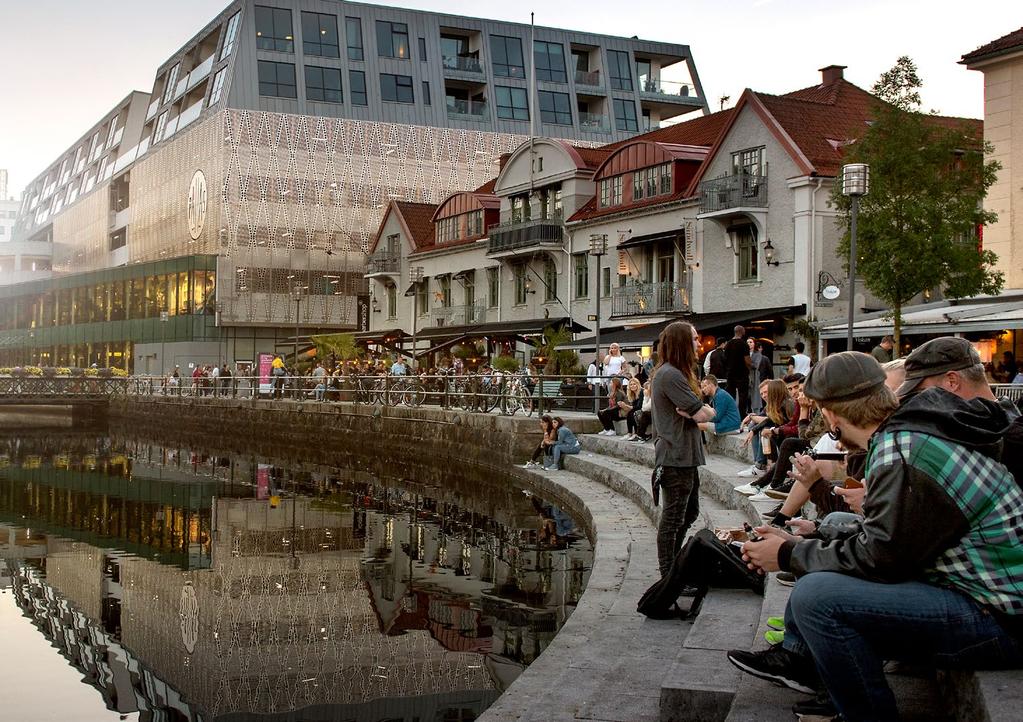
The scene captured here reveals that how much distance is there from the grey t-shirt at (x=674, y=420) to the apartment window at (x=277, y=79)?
56777 millimetres

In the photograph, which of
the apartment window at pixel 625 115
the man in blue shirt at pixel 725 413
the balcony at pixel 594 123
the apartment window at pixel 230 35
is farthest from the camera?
the apartment window at pixel 625 115

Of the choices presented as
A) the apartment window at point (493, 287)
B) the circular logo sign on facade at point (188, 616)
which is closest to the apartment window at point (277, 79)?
the apartment window at point (493, 287)

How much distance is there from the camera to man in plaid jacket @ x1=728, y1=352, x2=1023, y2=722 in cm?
346

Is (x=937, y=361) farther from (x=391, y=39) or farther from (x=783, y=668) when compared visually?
(x=391, y=39)

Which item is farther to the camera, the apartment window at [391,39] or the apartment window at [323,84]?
the apartment window at [391,39]

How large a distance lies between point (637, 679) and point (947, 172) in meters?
20.8

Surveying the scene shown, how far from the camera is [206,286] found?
2410 inches

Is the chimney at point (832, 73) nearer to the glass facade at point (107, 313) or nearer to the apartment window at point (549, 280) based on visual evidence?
the apartment window at point (549, 280)

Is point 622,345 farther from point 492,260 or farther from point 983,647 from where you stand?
point 983,647

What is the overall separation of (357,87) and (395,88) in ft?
7.11

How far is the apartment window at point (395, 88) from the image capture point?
6309 cm

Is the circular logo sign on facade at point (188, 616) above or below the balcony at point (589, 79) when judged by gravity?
below

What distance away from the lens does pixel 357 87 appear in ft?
205

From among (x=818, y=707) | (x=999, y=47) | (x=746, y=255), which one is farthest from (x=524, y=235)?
(x=818, y=707)
